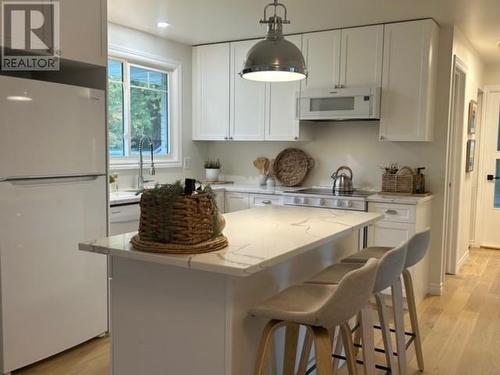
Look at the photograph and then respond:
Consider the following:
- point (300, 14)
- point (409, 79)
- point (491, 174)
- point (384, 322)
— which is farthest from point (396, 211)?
point (491, 174)

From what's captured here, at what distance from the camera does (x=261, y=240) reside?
7.10 ft

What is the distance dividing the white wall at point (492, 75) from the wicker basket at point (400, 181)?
2.62 m

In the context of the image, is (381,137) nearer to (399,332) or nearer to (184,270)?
(399,332)

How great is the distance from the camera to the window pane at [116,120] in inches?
175

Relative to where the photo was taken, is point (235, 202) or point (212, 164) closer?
point (235, 202)

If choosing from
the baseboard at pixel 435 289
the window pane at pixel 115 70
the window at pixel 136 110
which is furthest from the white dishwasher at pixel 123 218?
the baseboard at pixel 435 289

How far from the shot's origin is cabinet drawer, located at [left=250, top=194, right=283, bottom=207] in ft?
14.9

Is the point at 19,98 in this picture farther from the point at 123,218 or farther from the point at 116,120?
the point at 116,120

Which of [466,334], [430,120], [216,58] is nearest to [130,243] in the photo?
[466,334]

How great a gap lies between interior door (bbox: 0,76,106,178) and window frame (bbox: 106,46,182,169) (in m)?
1.31

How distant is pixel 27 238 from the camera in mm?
2795

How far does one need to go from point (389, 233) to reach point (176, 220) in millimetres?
2647

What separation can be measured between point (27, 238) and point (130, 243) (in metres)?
1.13

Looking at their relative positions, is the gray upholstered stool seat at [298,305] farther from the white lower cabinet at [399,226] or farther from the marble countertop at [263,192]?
the white lower cabinet at [399,226]
